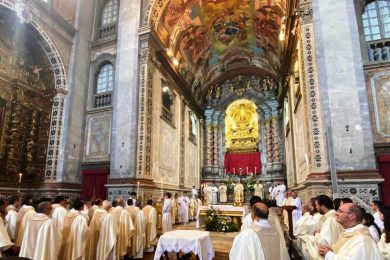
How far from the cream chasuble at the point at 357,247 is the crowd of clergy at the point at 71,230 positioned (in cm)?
400

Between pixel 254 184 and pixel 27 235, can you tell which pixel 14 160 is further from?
pixel 254 184

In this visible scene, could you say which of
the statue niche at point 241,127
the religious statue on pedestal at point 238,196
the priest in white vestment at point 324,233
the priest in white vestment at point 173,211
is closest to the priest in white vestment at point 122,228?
the priest in white vestment at point 324,233

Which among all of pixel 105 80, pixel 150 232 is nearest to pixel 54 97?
pixel 105 80

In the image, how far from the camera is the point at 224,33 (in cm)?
1908

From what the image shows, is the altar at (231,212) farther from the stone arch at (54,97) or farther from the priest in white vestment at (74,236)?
the stone arch at (54,97)

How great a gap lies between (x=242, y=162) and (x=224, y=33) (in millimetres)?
9872

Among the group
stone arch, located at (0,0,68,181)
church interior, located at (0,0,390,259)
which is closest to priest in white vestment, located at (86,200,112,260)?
church interior, located at (0,0,390,259)

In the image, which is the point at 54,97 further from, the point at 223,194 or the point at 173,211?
the point at 223,194

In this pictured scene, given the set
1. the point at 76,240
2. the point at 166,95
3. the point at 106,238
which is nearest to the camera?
the point at 76,240

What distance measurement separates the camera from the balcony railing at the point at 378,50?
9.22 m

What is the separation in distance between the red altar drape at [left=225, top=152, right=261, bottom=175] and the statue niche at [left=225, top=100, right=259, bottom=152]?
515 mm

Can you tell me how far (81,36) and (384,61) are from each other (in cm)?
1280

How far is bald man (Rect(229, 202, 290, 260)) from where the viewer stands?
10.1 feet

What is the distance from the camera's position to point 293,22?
11.7 metres
